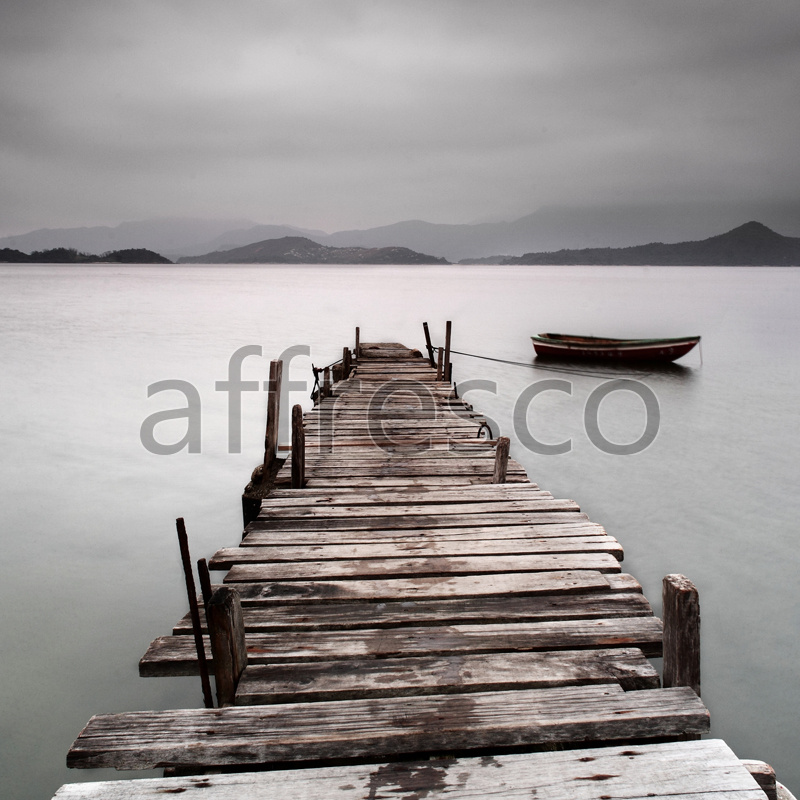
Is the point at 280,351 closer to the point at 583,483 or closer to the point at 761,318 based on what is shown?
the point at 583,483

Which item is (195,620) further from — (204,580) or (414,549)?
(414,549)

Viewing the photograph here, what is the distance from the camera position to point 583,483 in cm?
1301

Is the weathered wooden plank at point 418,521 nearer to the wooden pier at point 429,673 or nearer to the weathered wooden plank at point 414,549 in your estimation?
the wooden pier at point 429,673

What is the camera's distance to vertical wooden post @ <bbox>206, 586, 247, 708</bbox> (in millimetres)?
3002

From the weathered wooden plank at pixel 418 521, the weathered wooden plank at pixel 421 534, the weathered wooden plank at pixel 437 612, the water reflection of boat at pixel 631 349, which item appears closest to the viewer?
the weathered wooden plank at pixel 437 612

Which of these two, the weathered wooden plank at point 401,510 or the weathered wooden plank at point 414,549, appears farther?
the weathered wooden plank at point 401,510

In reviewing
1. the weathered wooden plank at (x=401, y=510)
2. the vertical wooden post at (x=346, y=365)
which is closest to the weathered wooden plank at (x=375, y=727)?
the weathered wooden plank at (x=401, y=510)

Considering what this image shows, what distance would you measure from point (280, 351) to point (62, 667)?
28551mm

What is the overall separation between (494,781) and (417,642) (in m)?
1.17

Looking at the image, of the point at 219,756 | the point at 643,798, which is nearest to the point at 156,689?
the point at 219,756

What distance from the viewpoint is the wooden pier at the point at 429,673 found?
2576mm

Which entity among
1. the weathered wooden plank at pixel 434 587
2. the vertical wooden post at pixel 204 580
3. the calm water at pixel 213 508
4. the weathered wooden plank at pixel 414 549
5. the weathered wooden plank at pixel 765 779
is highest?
the vertical wooden post at pixel 204 580

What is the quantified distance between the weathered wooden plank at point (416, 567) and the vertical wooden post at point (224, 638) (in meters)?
1.38

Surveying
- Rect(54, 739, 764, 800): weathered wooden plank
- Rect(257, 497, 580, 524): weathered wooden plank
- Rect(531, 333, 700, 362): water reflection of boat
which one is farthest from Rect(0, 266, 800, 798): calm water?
Rect(54, 739, 764, 800): weathered wooden plank
